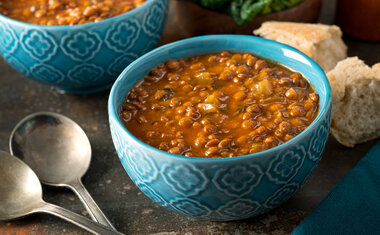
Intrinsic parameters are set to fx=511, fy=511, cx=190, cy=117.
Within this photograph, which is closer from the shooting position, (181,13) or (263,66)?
(263,66)

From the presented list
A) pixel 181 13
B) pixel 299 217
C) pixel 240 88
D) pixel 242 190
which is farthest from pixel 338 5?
pixel 242 190

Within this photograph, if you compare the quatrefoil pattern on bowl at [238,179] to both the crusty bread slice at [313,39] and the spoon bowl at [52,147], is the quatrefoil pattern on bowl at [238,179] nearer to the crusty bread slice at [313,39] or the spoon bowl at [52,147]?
the spoon bowl at [52,147]

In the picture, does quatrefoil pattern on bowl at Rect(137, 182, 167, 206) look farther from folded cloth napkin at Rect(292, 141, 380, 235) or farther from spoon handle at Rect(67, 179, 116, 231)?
folded cloth napkin at Rect(292, 141, 380, 235)

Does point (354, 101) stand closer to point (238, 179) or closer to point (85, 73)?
point (238, 179)

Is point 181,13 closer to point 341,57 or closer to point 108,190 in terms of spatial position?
point 341,57

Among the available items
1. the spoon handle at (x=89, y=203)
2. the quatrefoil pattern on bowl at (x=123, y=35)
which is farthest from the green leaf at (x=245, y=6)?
the spoon handle at (x=89, y=203)

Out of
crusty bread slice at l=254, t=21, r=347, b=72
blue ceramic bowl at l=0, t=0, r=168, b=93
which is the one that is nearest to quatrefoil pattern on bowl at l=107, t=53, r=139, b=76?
blue ceramic bowl at l=0, t=0, r=168, b=93
